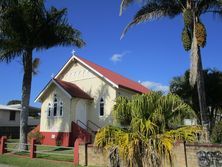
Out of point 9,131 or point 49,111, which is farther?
point 9,131

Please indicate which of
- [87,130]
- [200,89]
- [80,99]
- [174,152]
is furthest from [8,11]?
[174,152]

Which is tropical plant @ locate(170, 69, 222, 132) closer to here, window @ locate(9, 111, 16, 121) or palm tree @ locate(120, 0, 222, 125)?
palm tree @ locate(120, 0, 222, 125)

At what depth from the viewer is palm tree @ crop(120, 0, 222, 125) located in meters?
14.8

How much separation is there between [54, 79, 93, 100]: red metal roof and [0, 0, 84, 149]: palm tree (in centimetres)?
452

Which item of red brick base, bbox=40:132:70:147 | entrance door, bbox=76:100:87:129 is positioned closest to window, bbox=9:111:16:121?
red brick base, bbox=40:132:70:147

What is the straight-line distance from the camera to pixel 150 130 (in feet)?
35.7

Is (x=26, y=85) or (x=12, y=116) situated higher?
(x=26, y=85)

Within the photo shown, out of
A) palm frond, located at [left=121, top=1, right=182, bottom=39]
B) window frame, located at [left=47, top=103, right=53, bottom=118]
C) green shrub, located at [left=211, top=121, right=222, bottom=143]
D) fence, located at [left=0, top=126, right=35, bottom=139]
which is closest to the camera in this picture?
green shrub, located at [left=211, top=121, right=222, bottom=143]

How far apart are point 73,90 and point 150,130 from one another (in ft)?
50.9

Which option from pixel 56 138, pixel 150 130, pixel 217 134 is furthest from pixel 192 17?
pixel 56 138

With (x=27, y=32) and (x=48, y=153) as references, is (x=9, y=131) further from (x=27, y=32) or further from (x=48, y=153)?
(x=48, y=153)

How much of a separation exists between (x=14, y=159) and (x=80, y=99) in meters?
9.96

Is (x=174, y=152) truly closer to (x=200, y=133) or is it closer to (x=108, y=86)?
(x=200, y=133)

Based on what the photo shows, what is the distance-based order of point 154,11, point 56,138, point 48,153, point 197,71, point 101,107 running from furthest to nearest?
1. point 101,107
2. point 56,138
3. point 154,11
4. point 48,153
5. point 197,71
